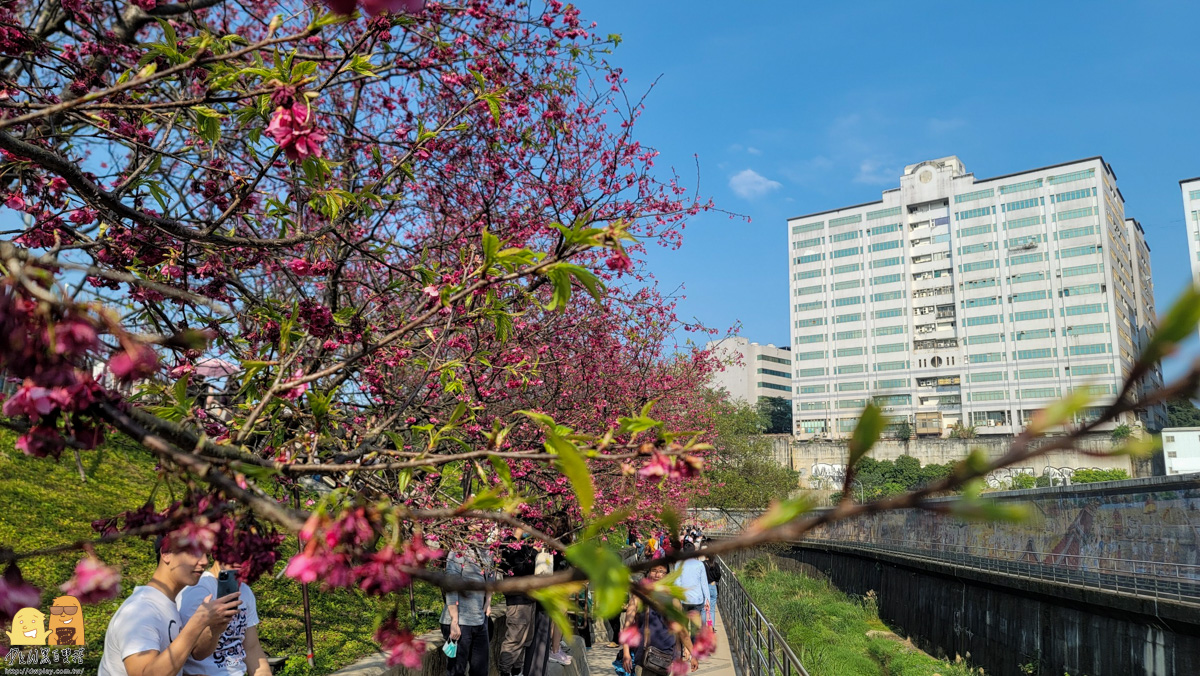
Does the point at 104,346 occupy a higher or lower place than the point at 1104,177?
lower

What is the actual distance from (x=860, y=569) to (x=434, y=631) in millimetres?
23186

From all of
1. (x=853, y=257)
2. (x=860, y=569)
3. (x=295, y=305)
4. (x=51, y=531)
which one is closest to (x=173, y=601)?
(x=295, y=305)

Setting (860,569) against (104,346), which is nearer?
(104,346)

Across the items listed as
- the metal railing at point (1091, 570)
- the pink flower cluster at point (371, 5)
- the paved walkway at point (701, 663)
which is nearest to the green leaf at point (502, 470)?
the pink flower cluster at point (371, 5)

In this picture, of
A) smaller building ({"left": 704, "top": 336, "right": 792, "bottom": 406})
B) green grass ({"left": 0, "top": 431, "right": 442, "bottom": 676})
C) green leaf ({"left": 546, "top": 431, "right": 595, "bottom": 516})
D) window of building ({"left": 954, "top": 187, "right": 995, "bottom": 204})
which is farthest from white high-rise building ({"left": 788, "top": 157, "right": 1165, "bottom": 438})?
green leaf ({"left": 546, "top": 431, "right": 595, "bottom": 516})

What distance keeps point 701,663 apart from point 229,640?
8817 millimetres

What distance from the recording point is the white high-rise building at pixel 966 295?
214ft

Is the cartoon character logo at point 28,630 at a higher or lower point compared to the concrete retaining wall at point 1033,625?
higher

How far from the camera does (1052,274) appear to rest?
220 feet

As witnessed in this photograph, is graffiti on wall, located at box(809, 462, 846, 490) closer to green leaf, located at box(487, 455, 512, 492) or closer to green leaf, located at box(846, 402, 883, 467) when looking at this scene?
green leaf, located at box(487, 455, 512, 492)

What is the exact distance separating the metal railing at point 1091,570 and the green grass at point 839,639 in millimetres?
2461

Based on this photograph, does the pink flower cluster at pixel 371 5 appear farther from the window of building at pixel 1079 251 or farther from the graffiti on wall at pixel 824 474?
the window of building at pixel 1079 251

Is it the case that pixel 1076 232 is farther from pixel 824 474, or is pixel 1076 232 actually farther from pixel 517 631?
pixel 517 631

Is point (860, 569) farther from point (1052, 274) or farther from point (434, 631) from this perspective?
point (1052, 274)
